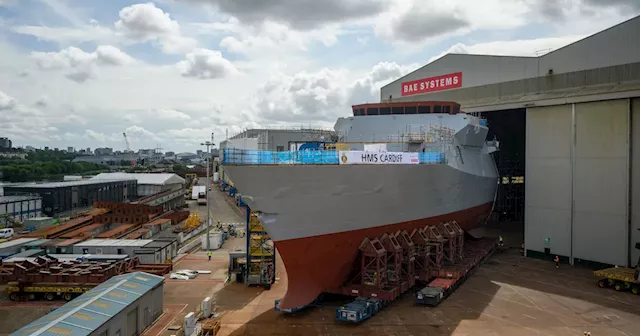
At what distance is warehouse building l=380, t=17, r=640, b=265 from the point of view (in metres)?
19.9

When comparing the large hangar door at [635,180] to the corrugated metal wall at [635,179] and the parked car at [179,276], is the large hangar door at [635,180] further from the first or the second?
the parked car at [179,276]

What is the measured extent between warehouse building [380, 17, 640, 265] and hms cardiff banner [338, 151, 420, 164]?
10.8 m

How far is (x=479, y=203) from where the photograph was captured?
80.3 feet

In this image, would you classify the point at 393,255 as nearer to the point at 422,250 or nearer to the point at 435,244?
the point at 422,250

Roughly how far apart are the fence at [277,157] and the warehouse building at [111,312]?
210 inches

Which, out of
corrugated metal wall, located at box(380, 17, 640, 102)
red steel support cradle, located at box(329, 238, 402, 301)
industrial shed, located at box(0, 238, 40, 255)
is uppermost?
corrugated metal wall, located at box(380, 17, 640, 102)

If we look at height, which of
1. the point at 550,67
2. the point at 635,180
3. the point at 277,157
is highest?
the point at 550,67

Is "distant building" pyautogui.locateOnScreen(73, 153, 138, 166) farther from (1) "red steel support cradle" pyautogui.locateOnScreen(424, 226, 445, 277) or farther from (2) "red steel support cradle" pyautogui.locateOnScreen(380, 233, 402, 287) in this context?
(2) "red steel support cradle" pyautogui.locateOnScreen(380, 233, 402, 287)

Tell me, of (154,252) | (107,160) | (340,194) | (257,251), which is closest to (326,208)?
(340,194)

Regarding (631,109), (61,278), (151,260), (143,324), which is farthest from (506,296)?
(61,278)

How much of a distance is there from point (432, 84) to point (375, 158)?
62.0 feet

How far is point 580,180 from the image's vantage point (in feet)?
70.1

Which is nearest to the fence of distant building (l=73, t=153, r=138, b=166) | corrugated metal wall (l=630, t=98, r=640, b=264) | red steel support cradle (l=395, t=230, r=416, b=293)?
red steel support cradle (l=395, t=230, r=416, b=293)

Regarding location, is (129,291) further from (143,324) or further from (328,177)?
(328,177)
